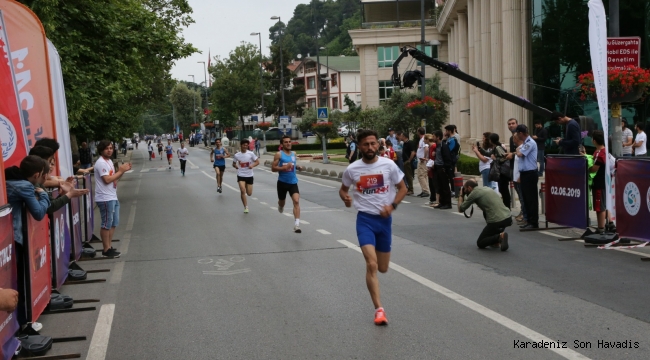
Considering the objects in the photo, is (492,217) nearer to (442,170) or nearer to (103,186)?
(103,186)

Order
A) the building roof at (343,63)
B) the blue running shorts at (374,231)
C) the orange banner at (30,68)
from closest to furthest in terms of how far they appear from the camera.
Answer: the blue running shorts at (374,231) < the orange banner at (30,68) < the building roof at (343,63)

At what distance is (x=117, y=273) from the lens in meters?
10.9

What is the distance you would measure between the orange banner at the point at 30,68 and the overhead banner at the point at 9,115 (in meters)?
0.55

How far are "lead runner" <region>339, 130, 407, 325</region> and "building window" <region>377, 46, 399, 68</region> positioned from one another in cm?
6591

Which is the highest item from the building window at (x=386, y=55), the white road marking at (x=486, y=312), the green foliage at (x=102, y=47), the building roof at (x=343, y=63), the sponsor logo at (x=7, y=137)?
the building roof at (x=343, y=63)

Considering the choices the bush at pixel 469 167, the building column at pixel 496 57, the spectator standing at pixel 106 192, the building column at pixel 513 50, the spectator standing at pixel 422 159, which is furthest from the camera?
the building column at pixel 496 57

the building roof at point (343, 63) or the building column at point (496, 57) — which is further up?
the building roof at point (343, 63)

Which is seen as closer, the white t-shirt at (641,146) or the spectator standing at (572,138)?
the spectator standing at (572,138)

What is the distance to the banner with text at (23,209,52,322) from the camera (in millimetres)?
7090

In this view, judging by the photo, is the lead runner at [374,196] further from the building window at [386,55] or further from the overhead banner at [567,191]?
the building window at [386,55]

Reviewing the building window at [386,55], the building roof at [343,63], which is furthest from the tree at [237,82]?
the building window at [386,55]

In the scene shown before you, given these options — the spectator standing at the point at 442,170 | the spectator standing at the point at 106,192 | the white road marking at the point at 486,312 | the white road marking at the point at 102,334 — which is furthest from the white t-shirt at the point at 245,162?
the white road marking at the point at 102,334

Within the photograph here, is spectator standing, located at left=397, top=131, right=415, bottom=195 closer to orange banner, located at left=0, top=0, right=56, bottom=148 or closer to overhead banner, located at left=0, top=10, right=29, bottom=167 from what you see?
orange banner, located at left=0, top=0, right=56, bottom=148

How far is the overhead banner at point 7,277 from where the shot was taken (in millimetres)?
5989
